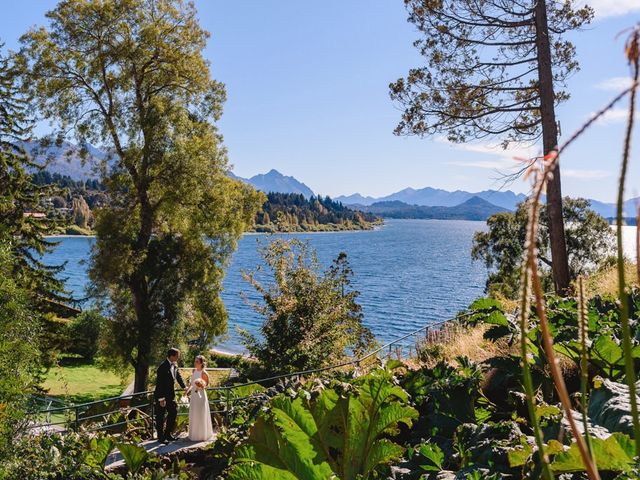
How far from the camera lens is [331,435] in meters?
3.19

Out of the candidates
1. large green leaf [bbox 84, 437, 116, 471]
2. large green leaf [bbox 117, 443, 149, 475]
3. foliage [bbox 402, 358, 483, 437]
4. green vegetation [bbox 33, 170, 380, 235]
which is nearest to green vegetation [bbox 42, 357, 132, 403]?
green vegetation [bbox 33, 170, 380, 235]

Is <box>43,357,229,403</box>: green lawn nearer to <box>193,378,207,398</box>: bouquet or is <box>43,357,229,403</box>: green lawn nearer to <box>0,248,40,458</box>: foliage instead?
<box>193,378,207,398</box>: bouquet

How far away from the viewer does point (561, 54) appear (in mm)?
13172

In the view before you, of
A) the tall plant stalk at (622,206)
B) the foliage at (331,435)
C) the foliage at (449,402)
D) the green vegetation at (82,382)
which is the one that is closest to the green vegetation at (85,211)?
the green vegetation at (82,382)

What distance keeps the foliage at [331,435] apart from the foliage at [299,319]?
1046cm

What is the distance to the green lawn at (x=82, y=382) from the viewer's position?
93.1ft

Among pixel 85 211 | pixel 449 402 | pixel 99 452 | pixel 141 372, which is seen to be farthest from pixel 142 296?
pixel 85 211

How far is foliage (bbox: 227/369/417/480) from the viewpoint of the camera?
2.92 m

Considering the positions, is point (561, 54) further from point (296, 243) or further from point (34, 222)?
point (34, 222)

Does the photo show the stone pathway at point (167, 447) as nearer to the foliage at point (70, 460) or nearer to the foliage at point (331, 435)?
the foliage at point (70, 460)

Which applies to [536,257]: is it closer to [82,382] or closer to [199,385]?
[199,385]

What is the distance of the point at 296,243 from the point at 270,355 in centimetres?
363

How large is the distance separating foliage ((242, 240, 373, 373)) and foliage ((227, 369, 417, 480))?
10.5m

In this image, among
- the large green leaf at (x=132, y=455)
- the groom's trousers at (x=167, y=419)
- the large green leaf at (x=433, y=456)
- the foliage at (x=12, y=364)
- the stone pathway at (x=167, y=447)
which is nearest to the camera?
the large green leaf at (x=433, y=456)
